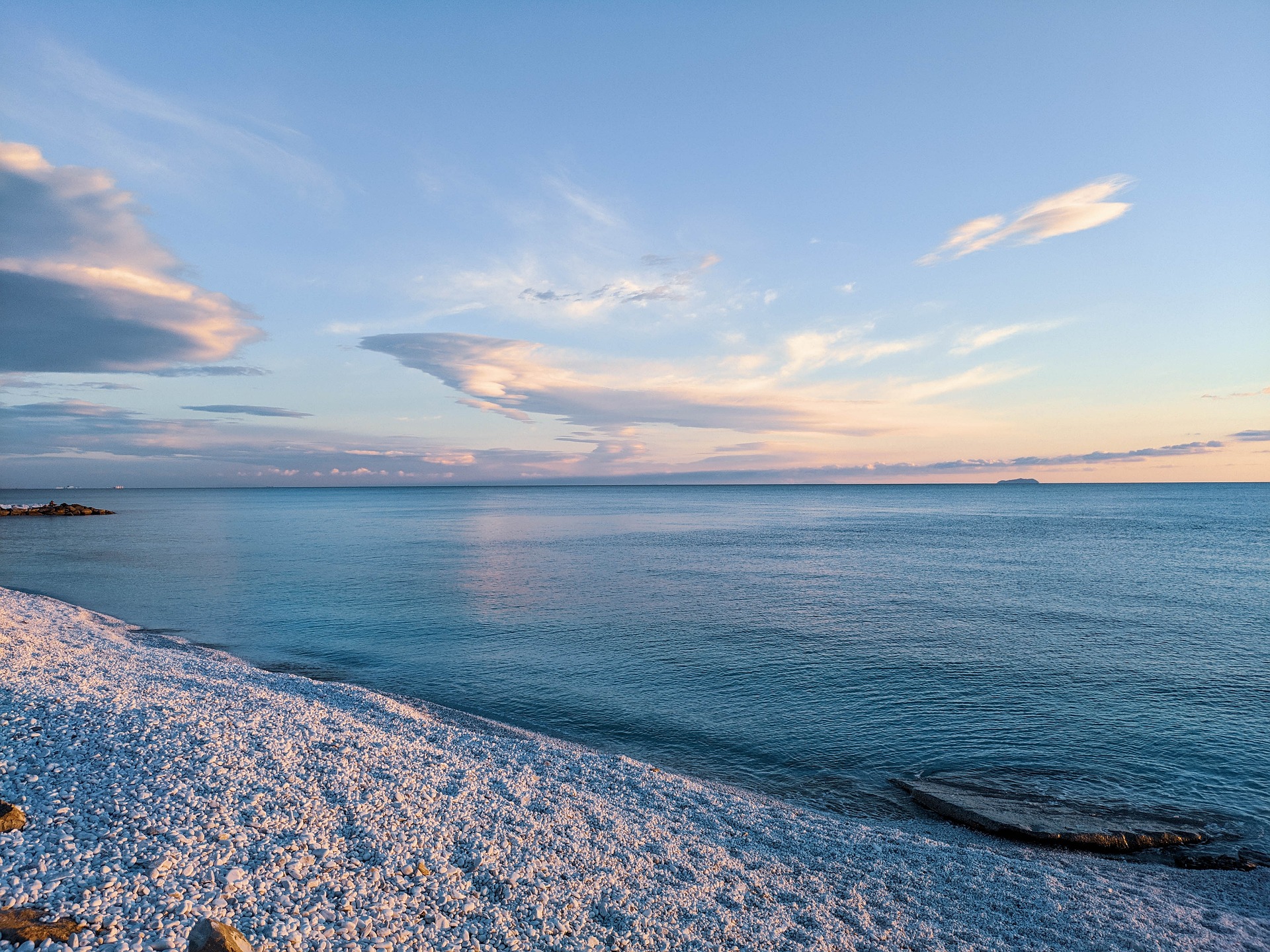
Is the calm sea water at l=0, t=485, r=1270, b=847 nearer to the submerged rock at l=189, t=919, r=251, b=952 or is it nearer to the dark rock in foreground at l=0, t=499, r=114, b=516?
the submerged rock at l=189, t=919, r=251, b=952

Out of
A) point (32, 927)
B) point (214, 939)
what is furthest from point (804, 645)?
point (32, 927)

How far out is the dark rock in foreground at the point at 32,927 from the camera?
633cm

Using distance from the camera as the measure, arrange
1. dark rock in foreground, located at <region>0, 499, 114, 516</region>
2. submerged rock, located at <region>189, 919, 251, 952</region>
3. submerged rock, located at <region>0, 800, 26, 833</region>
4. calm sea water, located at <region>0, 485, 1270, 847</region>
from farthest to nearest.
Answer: dark rock in foreground, located at <region>0, 499, 114, 516</region> → calm sea water, located at <region>0, 485, 1270, 847</region> → submerged rock, located at <region>0, 800, 26, 833</region> → submerged rock, located at <region>189, 919, 251, 952</region>

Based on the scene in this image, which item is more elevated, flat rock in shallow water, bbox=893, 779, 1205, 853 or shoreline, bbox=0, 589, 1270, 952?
shoreline, bbox=0, 589, 1270, 952

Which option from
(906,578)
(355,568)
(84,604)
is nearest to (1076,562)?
(906,578)

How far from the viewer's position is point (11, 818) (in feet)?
27.3

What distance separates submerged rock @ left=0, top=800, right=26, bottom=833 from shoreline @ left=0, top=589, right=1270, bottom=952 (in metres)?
0.17

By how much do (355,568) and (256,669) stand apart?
2824cm

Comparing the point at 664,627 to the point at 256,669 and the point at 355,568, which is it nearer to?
the point at 256,669

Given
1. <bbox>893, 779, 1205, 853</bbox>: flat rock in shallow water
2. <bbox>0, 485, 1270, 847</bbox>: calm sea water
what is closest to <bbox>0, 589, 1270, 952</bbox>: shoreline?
<bbox>893, 779, 1205, 853</bbox>: flat rock in shallow water

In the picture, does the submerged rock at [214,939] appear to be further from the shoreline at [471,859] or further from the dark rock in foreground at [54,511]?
the dark rock in foreground at [54,511]

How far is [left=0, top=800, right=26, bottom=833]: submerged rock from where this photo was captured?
820cm

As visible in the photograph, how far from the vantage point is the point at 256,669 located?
22.1 meters

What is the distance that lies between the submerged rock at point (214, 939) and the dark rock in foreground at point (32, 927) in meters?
1.28
